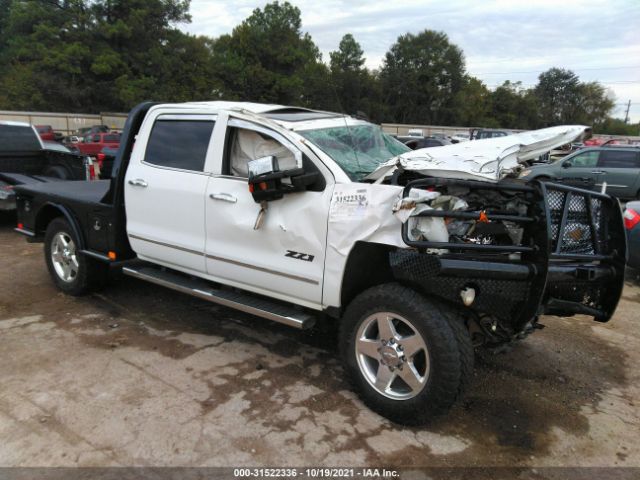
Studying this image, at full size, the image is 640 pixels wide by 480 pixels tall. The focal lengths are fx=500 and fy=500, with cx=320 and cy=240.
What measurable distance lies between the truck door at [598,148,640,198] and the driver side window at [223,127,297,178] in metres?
12.2

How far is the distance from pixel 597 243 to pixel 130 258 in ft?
13.5

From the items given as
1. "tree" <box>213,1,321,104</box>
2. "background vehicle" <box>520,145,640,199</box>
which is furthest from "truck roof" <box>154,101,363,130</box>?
"tree" <box>213,1,321,104</box>

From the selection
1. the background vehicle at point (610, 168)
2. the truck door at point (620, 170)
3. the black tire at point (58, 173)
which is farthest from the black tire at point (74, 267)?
the truck door at point (620, 170)

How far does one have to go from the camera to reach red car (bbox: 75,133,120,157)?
24422mm

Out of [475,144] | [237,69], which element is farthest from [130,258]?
[237,69]

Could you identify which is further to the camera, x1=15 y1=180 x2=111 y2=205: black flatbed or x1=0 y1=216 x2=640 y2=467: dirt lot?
x1=15 y1=180 x2=111 y2=205: black flatbed

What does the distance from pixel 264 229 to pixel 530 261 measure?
1.83 metres

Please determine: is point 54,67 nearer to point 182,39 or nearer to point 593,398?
point 182,39

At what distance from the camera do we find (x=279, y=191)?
11.3 feet

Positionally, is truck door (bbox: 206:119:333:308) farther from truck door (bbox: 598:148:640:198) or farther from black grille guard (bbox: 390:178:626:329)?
truck door (bbox: 598:148:640:198)

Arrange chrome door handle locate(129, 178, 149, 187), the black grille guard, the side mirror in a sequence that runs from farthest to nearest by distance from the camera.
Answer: chrome door handle locate(129, 178, 149, 187) < the side mirror < the black grille guard

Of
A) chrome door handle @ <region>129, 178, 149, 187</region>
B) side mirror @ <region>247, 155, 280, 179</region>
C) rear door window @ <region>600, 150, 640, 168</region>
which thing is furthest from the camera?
rear door window @ <region>600, 150, 640, 168</region>

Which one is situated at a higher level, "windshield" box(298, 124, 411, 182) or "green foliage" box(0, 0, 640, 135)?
"green foliage" box(0, 0, 640, 135)

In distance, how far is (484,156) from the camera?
3170 millimetres
